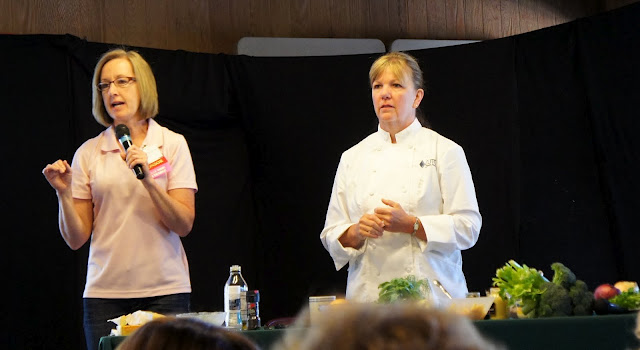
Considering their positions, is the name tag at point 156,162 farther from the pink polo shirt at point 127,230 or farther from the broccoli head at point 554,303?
the broccoli head at point 554,303

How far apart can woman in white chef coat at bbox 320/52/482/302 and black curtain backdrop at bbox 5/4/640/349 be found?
1.51m

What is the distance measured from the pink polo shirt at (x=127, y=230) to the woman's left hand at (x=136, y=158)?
149 millimetres

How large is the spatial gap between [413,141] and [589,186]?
5.48 feet

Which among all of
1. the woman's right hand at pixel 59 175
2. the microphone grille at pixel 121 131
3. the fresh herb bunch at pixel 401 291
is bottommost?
the fresh herb bunch at pixel 401 291

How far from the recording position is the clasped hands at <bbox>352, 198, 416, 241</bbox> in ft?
9.02

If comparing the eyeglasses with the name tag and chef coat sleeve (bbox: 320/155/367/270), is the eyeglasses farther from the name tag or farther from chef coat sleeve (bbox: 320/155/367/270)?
chef coat sleeve (bbox: 320/155/367/270)

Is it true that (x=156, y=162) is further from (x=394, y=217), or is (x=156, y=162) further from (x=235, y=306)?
(x=394, y=217)

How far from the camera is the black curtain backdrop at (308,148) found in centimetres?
409

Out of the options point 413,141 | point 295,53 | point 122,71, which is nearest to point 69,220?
point 122,71

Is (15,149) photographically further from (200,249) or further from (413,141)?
(413,141)

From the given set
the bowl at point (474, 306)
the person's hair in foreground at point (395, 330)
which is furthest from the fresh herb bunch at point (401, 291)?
the person's hair in foreground at point (395, 330)

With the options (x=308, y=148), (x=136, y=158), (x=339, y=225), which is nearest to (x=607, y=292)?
(x=339, y=225)

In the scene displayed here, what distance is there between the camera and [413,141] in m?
3.05

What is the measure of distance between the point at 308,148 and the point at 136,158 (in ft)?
6.94
